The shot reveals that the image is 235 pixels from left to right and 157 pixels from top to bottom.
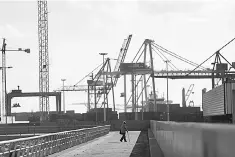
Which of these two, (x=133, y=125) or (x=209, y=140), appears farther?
(x=133, y=125)

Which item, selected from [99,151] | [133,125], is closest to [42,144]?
[99,151]

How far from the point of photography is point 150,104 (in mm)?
→ 147625

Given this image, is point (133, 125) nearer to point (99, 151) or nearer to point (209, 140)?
point (99, 151)

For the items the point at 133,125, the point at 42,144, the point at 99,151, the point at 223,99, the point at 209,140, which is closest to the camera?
the point at 209,140

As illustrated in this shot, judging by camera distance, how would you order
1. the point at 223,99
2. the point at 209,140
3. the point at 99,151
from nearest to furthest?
the point at 209,140
the point at 223,99
the point at 99,151

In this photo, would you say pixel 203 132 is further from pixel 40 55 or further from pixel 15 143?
pixel 40 55

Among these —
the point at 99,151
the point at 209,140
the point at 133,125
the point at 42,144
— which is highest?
the point at 209,140

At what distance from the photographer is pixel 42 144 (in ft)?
75.8

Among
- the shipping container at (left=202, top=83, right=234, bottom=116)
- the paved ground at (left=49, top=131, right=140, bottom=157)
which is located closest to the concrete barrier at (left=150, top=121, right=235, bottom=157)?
the paved ground at (left=49, top=131, right=140, bottom=157)

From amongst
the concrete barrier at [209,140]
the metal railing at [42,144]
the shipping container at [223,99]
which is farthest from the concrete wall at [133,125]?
the concrete barrier at [209,140]

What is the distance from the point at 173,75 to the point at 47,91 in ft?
113

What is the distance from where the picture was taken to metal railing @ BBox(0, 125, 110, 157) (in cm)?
1783

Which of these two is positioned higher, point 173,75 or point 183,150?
point 173,75

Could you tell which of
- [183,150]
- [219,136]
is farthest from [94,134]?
[219,136]
